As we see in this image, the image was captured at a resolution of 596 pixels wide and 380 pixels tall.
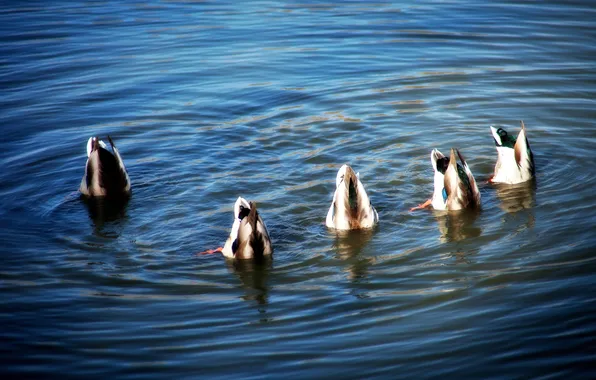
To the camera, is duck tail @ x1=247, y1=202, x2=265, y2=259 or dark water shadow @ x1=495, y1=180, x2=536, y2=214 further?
dark water shadow @ x1=495, y1=180, x2=536, y2=214

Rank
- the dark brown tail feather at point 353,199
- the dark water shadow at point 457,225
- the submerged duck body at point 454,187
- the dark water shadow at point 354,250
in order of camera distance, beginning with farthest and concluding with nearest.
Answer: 1. the submerged duck body at point 454,187
2. the dark water shadow at point 457,225
3. the dark brown tail feather at point 353,199
4. the dark water shadow at point 354,250

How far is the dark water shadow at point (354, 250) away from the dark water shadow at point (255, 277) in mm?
744

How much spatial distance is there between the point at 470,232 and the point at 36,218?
465 cm

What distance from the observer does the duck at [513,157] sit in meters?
9.58

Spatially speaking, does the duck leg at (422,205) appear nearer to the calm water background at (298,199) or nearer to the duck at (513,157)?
the calm water background at (298,199)

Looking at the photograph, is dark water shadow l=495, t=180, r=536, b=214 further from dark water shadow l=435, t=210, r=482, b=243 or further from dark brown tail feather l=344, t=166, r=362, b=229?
dark brown tail feather l=344, t=166, r=362, b=229

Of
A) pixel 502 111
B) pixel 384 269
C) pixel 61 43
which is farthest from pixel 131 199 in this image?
pixel 61 43

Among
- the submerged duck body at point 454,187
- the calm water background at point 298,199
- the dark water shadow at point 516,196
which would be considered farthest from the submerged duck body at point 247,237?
the dark water shadow at point 516,196

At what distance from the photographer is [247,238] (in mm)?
7945

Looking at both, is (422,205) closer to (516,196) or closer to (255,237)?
(516,196)

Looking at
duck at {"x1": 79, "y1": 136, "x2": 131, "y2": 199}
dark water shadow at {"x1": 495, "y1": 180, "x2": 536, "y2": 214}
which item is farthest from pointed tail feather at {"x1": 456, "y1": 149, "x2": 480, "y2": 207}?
duck at {"x1": 79, "y1": 136, "x2": 131, "y2": 199}

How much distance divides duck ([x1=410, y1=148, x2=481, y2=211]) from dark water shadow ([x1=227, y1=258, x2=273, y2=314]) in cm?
203

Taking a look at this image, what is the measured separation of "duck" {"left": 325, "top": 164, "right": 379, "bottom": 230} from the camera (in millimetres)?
8406

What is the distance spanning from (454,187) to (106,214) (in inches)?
151
